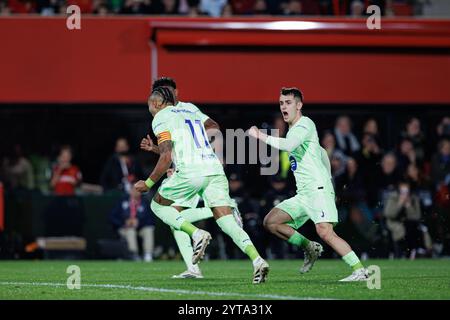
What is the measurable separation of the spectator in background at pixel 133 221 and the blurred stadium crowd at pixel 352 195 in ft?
0.06

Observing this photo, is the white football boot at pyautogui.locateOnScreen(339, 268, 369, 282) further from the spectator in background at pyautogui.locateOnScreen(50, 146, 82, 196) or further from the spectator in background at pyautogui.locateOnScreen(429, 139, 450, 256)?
the spectator in background at pyautogui.locateOnScreen(50, 146, 82, 196)

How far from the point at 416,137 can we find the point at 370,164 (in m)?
1.33

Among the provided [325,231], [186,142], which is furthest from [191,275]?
[325,231]

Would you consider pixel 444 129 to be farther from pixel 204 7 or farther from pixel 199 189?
pixel 199 189

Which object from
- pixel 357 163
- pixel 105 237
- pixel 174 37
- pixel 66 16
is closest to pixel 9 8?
pixel 66 16

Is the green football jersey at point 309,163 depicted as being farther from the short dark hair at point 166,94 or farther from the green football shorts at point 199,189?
the short dark hair at point 166,94

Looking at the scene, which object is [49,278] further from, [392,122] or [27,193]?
[392,122]

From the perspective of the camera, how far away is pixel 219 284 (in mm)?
10680

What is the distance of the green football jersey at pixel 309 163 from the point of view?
10953 mm

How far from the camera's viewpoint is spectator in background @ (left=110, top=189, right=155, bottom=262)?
18.1 metres

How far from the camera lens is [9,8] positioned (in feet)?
64.8

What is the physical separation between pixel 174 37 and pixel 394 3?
4.49m
